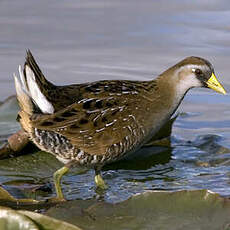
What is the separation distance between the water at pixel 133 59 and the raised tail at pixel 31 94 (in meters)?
0.60

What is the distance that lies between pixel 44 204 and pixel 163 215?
1.07 m

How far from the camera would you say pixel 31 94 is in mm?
5949

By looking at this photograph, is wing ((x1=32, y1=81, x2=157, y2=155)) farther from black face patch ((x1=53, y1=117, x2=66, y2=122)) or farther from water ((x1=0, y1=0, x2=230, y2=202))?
water ((x1=0, y1=0, x2=230, y2=202))

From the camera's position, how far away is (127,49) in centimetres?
944

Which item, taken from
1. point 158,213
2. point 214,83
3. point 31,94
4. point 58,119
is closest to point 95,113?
point 58,119

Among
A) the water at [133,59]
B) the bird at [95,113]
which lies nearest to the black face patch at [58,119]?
the bird at [95,113]

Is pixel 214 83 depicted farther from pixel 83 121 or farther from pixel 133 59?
pixel 133 59

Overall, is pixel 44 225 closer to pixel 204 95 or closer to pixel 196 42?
pixel 204 95

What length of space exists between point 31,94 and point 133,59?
339 cm

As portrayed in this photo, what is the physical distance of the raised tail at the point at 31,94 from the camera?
19.4 ft

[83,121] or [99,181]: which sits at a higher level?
[83,121]

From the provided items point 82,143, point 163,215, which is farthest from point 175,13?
point 163,215

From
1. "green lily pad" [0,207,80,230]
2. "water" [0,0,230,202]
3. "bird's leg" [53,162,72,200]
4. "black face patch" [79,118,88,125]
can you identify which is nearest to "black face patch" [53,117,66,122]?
"black face patch" [79,118,88,125]

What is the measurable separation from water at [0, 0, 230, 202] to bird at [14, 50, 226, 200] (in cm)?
30
